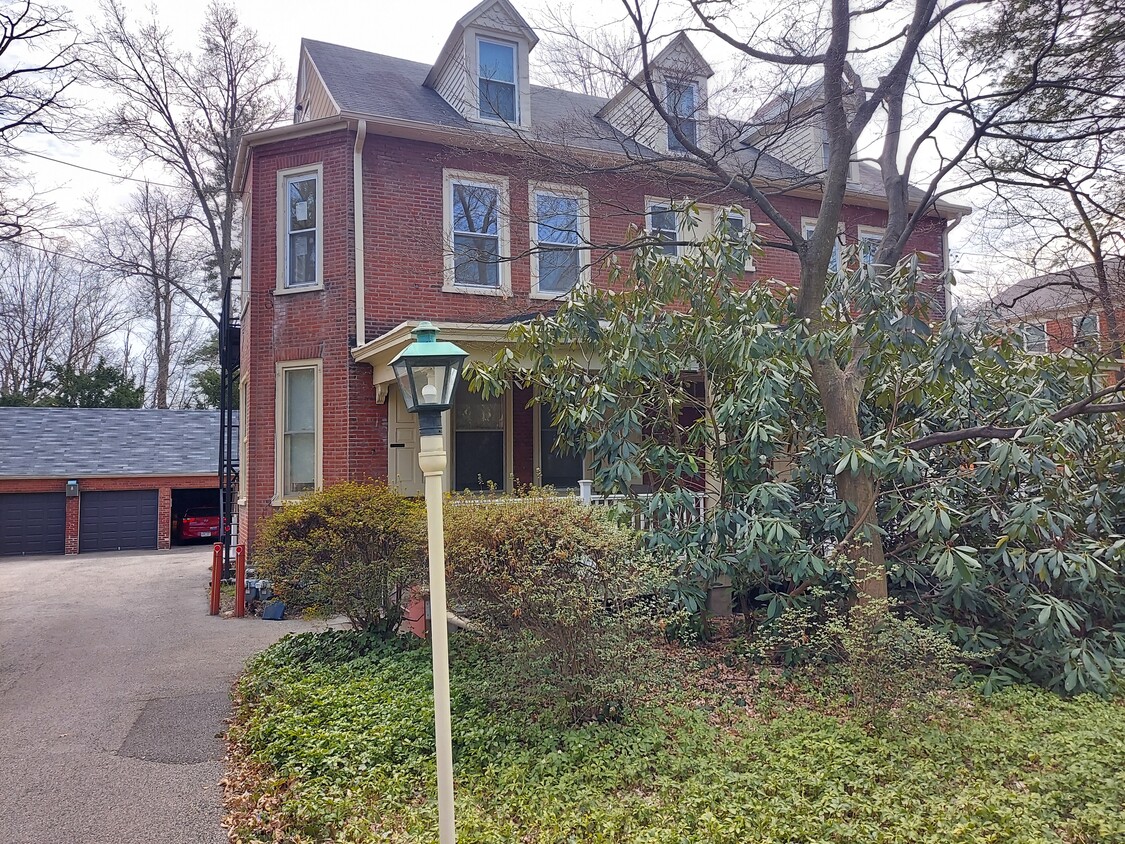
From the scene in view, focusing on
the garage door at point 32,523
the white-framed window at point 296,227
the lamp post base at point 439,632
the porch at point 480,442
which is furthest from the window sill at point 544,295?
the garage door at point 32,523

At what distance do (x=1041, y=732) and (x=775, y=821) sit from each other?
2328 millimetres

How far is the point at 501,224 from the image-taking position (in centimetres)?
1127

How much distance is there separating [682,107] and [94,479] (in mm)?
19474

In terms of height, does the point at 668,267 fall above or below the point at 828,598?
above

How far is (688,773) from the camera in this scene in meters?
4.38

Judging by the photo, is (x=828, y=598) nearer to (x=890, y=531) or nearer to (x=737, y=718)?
(x=890, y=531)

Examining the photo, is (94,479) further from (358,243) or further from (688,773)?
(688,773)

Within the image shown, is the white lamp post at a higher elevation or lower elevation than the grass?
higher

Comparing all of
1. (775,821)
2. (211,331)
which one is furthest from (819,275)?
(211,331)

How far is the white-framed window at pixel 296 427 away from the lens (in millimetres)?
10992

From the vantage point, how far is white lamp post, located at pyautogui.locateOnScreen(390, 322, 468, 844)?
335 centimetres

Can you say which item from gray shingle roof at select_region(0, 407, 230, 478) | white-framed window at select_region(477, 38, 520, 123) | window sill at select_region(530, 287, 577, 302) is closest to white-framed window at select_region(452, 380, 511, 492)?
window sill at select_region(530, 287, 577, 302)

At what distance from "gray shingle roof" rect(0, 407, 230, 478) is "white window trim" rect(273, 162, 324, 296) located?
13.5 metres

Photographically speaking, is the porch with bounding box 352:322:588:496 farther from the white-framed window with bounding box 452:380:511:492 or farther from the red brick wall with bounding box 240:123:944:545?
the red brick wall with bounding box 240:123:944:545
